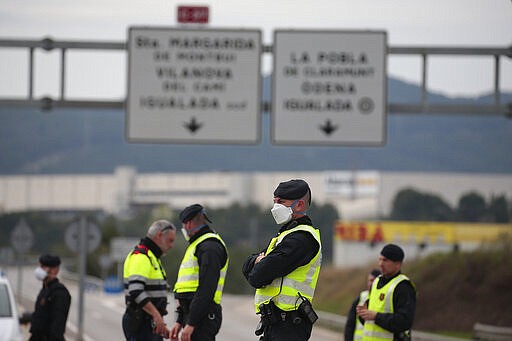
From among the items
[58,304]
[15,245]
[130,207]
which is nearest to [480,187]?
[130,207]

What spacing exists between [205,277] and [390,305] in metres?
1.77

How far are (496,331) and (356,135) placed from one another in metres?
6.29

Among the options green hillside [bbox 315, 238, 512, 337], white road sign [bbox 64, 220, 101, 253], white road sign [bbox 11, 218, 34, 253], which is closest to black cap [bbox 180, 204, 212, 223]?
white road sign [bbox 64, 220, 101, 253]

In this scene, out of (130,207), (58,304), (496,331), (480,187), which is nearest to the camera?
(58,304)

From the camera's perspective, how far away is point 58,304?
13250 mm

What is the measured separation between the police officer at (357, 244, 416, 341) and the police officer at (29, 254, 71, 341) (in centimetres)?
355

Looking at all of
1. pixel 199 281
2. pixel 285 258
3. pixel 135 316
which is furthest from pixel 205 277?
pixel 285 258

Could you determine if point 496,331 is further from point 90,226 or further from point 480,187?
point 480,187

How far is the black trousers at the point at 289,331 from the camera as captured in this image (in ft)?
27.0

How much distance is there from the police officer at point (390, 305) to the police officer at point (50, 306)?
11.6 ft

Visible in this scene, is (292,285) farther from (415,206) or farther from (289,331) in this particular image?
(415,206)

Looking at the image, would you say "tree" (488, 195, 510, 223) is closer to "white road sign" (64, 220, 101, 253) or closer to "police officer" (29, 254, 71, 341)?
"white road sign" (64, 220, 101, 253)

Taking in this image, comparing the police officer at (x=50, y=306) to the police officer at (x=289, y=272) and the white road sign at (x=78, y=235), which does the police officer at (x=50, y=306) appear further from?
the white road sign at (x=78, y=235)

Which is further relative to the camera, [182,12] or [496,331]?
[496,331]
